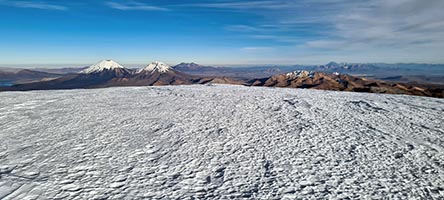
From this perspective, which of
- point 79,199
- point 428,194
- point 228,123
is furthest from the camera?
point 228,123

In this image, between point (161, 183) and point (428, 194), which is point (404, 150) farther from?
point (161, 183)

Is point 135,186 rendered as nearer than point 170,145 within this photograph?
Yes

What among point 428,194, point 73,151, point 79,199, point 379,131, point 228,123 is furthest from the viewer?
point 228,123

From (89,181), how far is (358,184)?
6958 mm

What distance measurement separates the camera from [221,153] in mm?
9477

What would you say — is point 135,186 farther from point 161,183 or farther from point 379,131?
point 379,131

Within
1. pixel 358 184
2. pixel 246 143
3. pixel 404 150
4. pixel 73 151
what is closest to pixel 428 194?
pixel 358 184

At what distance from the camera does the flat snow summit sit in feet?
22.6

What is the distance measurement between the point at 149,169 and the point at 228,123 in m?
5.95

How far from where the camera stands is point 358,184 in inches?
282

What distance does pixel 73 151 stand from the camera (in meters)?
9.52

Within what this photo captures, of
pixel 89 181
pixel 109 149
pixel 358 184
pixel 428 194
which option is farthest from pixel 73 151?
pixel 428 194

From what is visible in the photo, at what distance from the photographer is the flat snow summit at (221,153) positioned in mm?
6887

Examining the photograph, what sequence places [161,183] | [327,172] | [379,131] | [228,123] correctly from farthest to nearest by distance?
[228,123] < [379,131] < [327,172] < [161,183]
